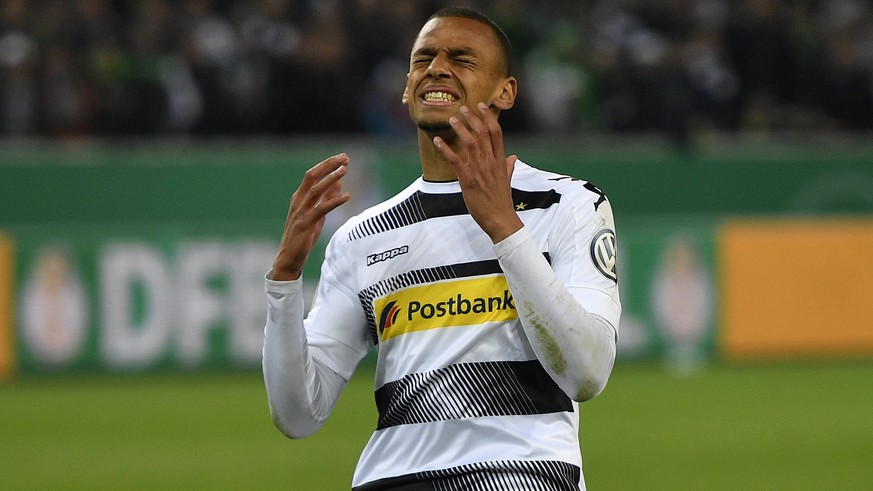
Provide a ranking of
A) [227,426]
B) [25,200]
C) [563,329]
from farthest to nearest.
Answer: [25,200]
[227,426]
[563,329]

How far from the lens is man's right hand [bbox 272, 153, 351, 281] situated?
11.8ft

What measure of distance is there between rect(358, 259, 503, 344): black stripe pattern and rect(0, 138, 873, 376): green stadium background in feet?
31.9

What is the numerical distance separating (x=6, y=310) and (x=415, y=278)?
33.3 feet

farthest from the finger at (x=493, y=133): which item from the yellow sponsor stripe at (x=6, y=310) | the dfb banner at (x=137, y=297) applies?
the yellow sponsor stripe at (x=6, y=310)

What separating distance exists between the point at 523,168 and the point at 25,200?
1196cm

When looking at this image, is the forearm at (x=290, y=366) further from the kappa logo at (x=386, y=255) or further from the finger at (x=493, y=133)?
the finger at (x=493, y=133)

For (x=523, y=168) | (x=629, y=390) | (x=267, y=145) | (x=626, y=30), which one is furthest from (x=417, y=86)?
(x=626, y=30)

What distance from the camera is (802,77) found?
18078mm

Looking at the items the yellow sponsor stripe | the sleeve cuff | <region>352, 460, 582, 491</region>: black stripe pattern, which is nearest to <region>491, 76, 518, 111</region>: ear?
the sleeve cuff

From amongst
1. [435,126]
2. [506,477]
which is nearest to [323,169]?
[435,126]

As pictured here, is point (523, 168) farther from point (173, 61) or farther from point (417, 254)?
point (173, 61)

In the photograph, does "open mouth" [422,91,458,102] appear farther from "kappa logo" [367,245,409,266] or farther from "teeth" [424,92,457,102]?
"kappa logo" [367,245,409,266]

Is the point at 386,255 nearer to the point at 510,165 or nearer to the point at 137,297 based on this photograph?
the point at 510,165

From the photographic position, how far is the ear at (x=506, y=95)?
12.3ft
